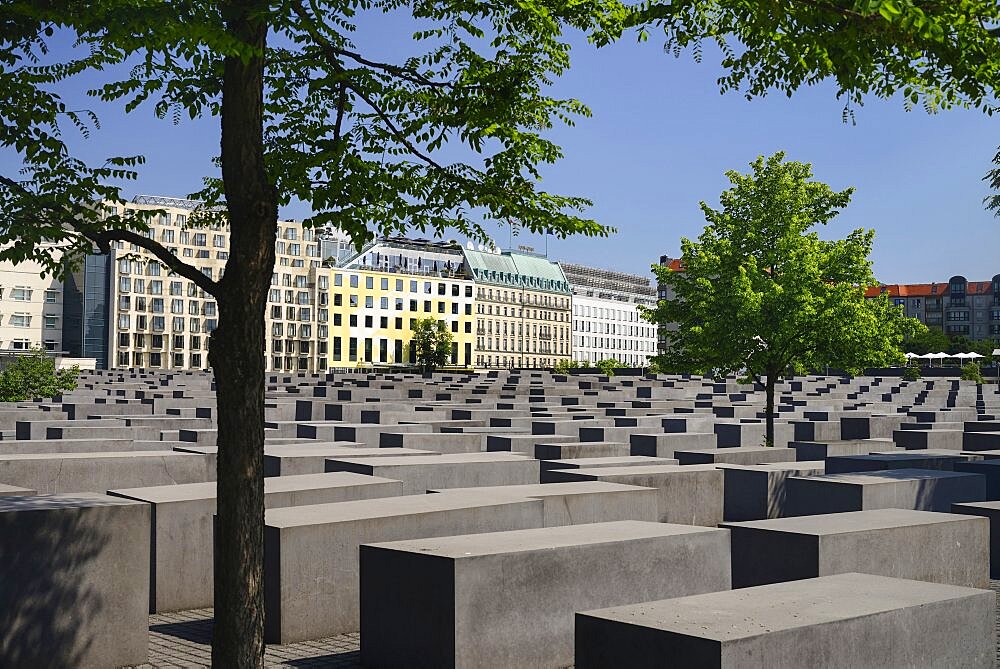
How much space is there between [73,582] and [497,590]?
2.86 meters

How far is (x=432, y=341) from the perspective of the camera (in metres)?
138

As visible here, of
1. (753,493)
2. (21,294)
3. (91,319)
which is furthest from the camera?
(91,319)

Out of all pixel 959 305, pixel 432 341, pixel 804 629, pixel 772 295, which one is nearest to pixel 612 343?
pixel 432 341

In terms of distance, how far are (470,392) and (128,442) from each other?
36.3 m

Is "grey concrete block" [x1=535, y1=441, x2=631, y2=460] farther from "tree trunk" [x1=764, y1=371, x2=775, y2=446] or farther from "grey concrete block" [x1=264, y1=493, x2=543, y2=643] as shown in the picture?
"grey concrete block" [x1=264, y1=493, x2=543, y2=643]

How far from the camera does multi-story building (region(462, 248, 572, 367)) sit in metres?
155

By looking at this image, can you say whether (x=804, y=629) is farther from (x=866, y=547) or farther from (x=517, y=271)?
(x=517, y=271)

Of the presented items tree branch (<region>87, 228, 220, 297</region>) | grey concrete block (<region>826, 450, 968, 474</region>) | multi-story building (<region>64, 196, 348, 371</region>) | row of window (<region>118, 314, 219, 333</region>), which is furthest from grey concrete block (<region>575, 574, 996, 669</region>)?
row of window (<region>118, 314, 219, 333</region>)

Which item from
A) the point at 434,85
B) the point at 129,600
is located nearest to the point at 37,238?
the point at 434,85

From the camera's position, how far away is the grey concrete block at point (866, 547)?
31.1 ft

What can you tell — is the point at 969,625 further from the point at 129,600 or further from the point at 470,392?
the point at 470,392

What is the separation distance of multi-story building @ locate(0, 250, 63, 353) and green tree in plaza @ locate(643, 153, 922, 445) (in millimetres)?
104745

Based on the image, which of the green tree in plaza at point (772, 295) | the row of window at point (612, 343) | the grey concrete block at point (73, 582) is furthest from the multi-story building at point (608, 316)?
the grey concrete block at point (73, 582)

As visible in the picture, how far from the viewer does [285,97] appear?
767cm
